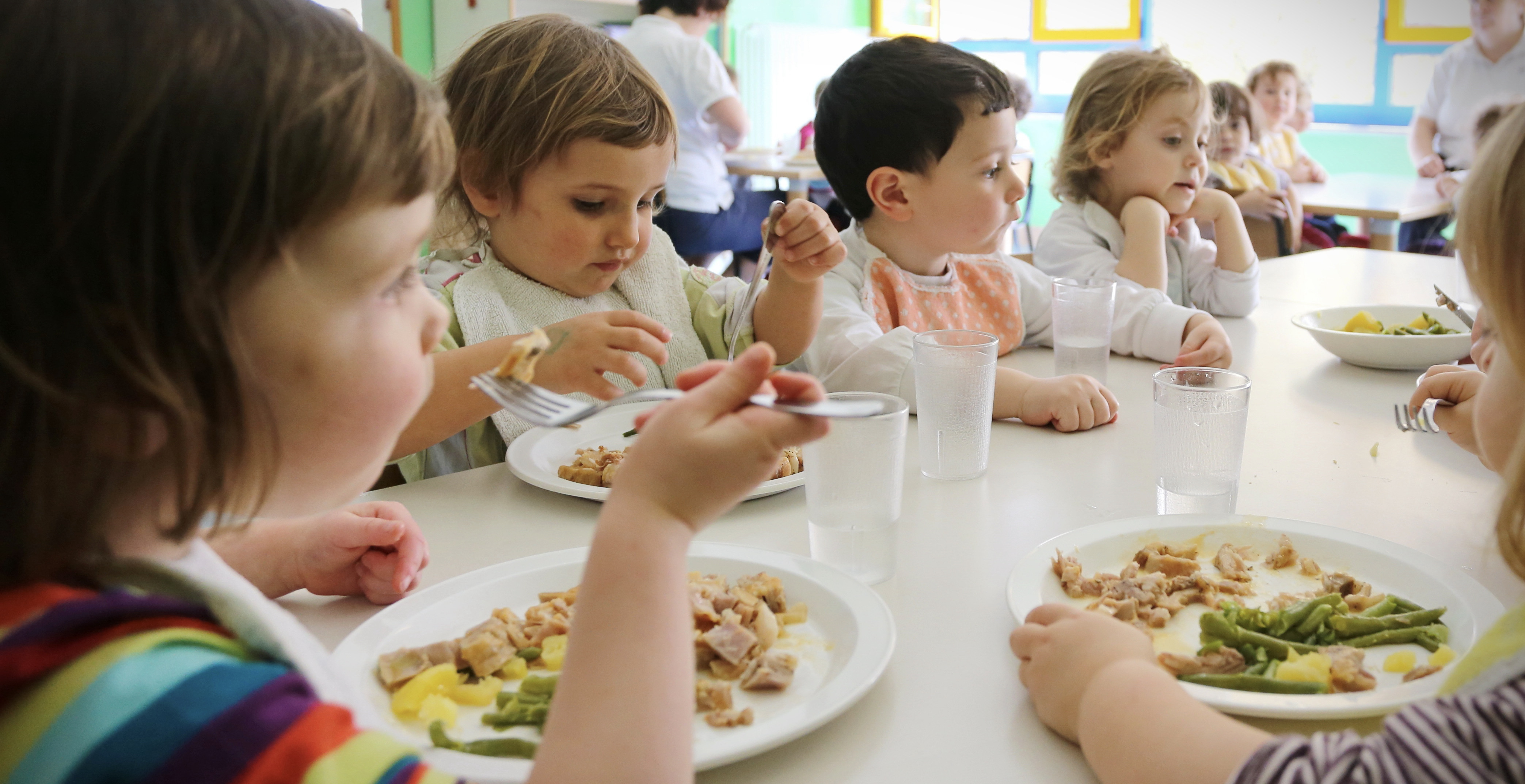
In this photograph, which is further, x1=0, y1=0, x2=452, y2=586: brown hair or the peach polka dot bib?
the peach polka dot bib

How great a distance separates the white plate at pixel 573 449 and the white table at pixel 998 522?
0.02 metres

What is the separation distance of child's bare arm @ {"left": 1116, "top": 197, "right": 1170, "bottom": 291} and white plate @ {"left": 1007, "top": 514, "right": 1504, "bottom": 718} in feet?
4.47

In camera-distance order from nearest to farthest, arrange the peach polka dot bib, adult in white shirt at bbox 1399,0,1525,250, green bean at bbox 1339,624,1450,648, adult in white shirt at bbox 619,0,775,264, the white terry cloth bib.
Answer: green bean at bbox 1339,624,1450,648 → the white terry cloth bib → the peach polka dot bib → adult in white shirt at bbox 619,0,775,264 → adult in white shirt at bbox 1399,0,1525,250

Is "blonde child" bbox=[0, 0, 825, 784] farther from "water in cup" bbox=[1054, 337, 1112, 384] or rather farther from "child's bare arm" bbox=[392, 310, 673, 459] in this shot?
"water in cup" bbox=[1054, 337, 1112, 384]

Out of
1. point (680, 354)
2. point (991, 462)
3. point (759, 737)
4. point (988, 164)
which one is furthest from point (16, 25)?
point (988, 164)

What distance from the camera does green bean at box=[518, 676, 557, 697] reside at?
0.72 m

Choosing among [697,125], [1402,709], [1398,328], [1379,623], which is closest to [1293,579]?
[1379,623]

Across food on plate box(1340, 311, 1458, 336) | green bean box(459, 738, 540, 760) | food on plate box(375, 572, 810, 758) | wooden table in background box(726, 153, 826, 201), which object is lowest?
wooden table in background box(726, 153, 826, 201)

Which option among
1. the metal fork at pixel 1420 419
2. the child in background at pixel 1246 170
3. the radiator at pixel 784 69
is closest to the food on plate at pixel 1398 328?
the metal fork at pixel 1420 419

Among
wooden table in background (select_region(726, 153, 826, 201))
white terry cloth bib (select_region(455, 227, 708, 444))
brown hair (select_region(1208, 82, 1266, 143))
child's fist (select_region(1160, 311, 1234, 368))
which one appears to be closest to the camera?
white terry cloth bib (select_region(455, 227, 708, 444))

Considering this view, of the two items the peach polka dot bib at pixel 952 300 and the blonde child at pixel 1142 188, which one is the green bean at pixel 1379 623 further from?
the blonde child at pixel 1142 188

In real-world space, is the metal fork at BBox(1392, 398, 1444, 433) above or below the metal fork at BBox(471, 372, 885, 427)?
below

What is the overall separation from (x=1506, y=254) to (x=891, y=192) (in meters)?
1.39

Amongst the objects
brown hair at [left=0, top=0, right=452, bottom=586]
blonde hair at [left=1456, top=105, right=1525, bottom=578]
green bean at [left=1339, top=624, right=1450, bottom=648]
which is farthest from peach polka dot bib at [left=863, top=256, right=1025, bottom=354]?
brown hair at [left=0, top=0, right=452, bottom=586]
